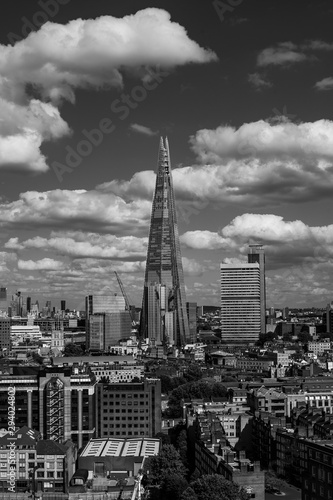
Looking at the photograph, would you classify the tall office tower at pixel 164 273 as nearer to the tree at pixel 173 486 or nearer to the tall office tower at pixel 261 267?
the tall office tower at pixel 261 267

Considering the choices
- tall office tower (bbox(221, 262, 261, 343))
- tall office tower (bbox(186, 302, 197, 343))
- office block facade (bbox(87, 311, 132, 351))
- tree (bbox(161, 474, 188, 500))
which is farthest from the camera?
tall office tower (bbox(186, 302, 197, 343))

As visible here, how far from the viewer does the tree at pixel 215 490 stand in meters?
29.5

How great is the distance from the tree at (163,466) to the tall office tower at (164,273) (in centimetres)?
10361

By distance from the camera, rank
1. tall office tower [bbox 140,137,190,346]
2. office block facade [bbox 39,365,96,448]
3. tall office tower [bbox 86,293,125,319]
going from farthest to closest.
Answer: tall office tower [bbox 86,293,125,319]
tall office tower [bbox 140,137,190,346]
office block facade [bbox 39,365,96,448]

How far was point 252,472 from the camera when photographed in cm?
3194

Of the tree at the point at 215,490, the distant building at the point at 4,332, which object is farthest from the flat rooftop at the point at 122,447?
the distant building at the point at 4,332

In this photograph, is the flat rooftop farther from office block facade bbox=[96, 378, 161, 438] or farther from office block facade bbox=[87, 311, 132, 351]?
office block facade bbox=[87, 311, 132, 351]

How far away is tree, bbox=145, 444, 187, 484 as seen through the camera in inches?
1473

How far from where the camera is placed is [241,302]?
140250 millimetres

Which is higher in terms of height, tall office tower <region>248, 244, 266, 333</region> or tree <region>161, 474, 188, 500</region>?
tall office tower <region>248, 244, 266, 333</region>

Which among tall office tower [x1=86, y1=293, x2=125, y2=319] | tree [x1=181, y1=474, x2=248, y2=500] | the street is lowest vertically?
the street

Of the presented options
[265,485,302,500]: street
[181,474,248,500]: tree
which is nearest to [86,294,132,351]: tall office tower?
[265,485,302,500]: street

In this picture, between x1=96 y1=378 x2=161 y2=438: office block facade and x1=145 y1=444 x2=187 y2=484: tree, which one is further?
x1=96 y1=378 x2=161 y2=438: office block facade

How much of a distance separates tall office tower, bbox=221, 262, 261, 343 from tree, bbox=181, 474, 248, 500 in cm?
10924
